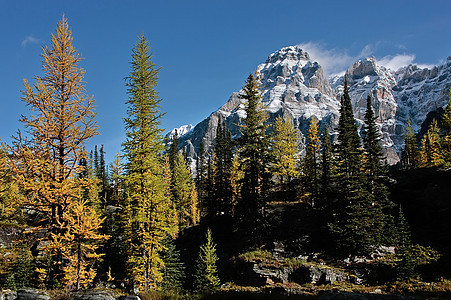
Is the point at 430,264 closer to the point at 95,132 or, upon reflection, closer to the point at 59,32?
the point at 95,132

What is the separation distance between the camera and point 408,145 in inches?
3167

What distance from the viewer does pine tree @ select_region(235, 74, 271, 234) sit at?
30234 millimetres

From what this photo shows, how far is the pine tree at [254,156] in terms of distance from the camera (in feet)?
99.2

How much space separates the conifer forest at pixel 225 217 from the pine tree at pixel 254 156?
15cm

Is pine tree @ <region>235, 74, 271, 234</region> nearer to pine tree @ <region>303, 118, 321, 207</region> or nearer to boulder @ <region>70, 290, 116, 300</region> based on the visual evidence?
pine tree @ <region>303, 118, 321, 207</region>

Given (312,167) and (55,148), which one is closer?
(55,148)

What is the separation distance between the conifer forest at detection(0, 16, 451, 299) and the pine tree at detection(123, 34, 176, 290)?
106 mm

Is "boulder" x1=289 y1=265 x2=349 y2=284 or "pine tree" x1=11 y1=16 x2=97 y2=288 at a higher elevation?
"pine tree" x1=11 y1=16 x2=97 y2=288

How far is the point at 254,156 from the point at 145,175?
1437 cm

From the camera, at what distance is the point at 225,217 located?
51.9 meters

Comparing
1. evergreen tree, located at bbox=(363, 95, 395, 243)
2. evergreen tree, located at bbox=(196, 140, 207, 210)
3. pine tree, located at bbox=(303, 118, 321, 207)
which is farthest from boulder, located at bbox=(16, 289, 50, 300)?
evergreen tree, located at bbox=(196, 140, 207, 210)

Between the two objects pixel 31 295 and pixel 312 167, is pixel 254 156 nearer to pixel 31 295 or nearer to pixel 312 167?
pixel 312 167

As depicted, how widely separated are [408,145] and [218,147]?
58249 millimetres

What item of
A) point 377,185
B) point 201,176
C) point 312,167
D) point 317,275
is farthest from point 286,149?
point 201,176
